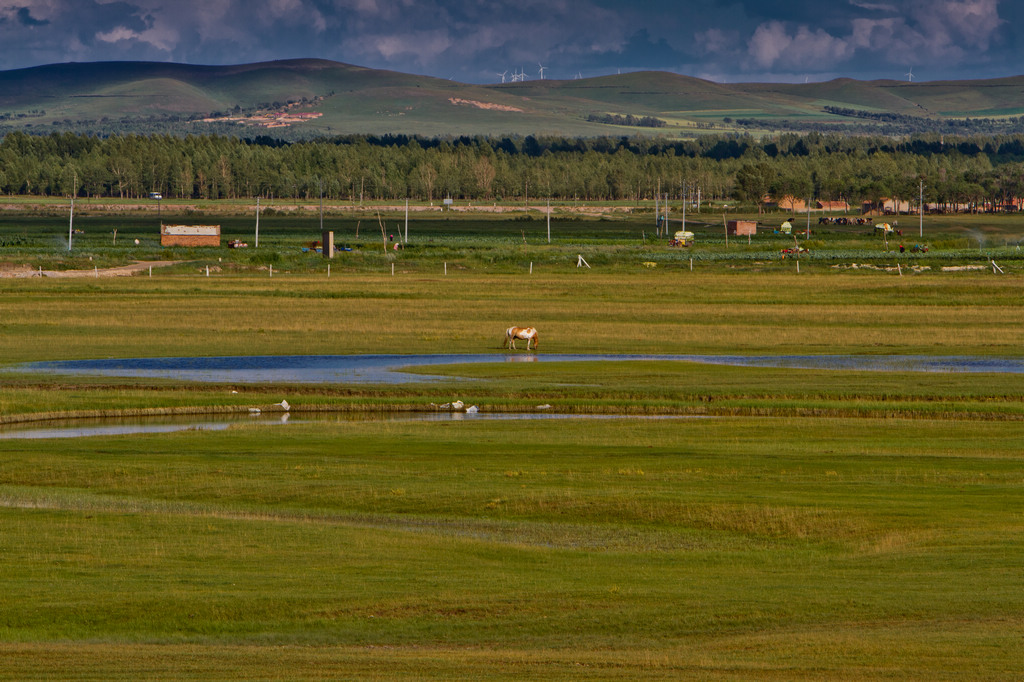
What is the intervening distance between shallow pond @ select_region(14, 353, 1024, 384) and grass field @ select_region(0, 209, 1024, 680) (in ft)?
6.98

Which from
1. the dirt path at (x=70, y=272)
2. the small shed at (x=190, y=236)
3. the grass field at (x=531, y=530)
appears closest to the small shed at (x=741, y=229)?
the small shed at (x=190, y=236)

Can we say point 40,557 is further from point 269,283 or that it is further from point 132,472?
point 269,283

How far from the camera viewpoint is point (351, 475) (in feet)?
88.1

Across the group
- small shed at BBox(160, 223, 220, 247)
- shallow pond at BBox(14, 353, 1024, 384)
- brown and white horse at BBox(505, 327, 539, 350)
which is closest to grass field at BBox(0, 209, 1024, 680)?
shallow pond at BBox(14, 353, 1024, 384)

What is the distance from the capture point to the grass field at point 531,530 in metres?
15.2

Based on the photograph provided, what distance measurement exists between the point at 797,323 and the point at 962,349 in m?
14.1

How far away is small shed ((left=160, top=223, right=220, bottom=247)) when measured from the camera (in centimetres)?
15750

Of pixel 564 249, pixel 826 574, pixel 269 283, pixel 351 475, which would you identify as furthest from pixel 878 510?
pixel 564 249

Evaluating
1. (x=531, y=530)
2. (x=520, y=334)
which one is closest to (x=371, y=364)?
(x=520, y=334)

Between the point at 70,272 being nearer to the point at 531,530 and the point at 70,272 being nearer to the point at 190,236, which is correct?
the point at 190,236

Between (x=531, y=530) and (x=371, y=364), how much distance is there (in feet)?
92.2

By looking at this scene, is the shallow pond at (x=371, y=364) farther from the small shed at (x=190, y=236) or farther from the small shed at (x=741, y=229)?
the small shed at (x=741, y=229)

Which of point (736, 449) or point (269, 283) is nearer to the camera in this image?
point (736, 449)

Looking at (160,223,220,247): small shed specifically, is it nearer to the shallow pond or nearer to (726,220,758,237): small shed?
(726,220,758,237): small shed
